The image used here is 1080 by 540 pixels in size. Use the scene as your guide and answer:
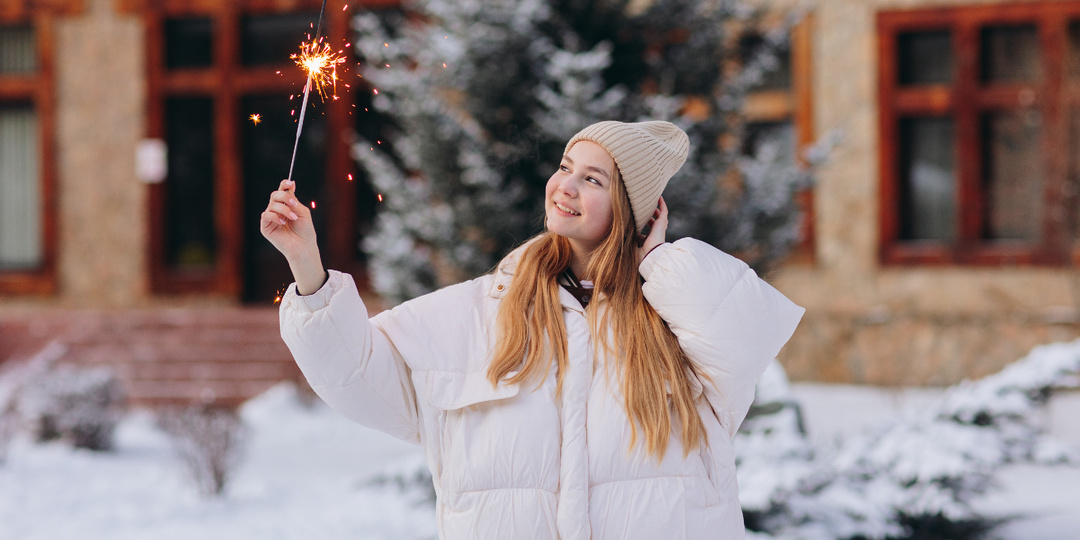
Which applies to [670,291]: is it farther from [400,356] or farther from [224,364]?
[224,364]

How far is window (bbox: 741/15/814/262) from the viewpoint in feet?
32.9

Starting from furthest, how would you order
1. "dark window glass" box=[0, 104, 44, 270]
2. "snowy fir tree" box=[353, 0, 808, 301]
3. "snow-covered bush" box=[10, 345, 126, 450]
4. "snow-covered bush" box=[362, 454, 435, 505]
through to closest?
"dark window glass" box=[0, 104, 44, 270]
"snow-covered bush" box=[10, 345, 126, 450]
"snowy fir tree" box=[353, 0, 808, 301]
"snow-covered bush" box=[362, 454, 435, 505]

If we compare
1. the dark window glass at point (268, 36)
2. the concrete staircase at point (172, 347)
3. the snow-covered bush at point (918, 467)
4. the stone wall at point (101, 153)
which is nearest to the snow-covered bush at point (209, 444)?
the concrete staircase at point (172, 347)

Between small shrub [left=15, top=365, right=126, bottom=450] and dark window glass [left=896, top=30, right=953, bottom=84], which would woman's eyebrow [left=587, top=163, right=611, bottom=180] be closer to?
small shrub [left=15, top=365, right=126, bottom=450]

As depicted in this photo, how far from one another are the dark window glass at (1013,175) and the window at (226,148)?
6634 millimetres

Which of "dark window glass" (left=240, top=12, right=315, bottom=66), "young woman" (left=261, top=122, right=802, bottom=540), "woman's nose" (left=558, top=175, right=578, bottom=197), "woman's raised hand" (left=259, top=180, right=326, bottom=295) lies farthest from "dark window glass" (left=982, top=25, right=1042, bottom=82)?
"woman's raised hand" (left=259, top=180, right=326, bottom=295)

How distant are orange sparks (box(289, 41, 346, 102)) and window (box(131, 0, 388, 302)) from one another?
30.6ft

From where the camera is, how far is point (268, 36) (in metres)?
11.6

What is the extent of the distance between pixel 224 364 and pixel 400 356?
862cm

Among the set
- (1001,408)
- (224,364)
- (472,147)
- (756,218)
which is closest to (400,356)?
(1001,408)

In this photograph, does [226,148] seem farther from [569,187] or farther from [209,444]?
[569,187]

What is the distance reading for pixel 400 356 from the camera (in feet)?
7.19

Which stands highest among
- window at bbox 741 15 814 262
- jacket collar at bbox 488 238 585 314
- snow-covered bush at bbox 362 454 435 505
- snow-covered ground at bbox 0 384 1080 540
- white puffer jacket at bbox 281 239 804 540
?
window at bbox 741 15 814 262

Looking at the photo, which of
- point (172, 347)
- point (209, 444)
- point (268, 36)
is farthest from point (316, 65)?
point (268, 36)
